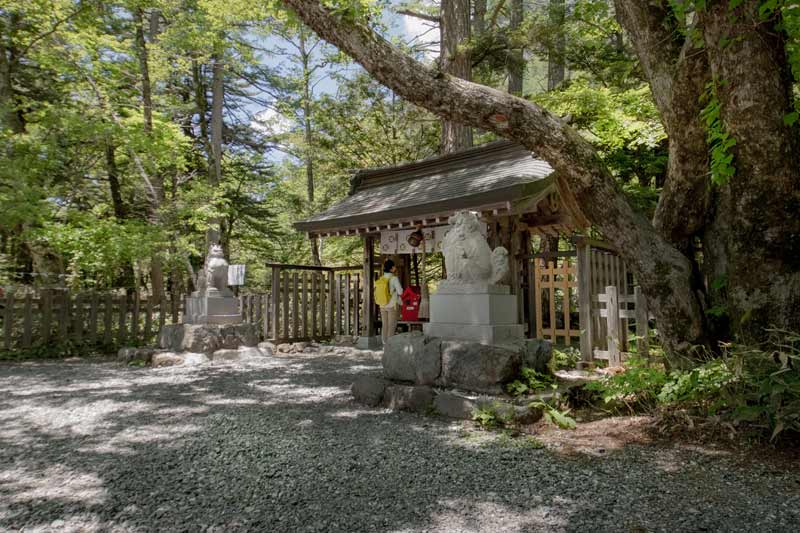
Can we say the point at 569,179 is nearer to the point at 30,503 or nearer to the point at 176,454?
the point at 176,454

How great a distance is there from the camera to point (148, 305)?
10859 millimetres

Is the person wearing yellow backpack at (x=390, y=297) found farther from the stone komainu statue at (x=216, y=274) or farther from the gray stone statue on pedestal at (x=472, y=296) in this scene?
the gray stone statue on pedestal at (x=472, y=296)

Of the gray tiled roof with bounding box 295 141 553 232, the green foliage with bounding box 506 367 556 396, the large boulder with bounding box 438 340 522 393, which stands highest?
the gray tiled roof with bounding box 295 141 553 232

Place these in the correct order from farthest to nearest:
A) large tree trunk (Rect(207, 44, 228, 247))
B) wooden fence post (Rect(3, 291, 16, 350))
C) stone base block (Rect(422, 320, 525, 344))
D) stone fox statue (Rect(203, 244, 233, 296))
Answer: large tree trunk (Rect(207, 44, 228, 247)), stone fox statue (Rect(203, 244, 233, 296)), wooden fence post (Rect(3, 291, 16, 350)), stone base block (Rect(422, 320, 525, 344))

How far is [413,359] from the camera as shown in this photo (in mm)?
5223

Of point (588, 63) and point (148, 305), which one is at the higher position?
point (588, 63)

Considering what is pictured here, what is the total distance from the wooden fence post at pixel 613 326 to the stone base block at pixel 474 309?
6.03ft

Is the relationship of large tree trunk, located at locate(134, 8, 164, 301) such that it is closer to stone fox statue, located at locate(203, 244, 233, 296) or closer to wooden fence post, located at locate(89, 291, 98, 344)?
wooden fence post, located at locate(89, 291, 98, 344)

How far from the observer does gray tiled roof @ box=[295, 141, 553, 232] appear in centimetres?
785

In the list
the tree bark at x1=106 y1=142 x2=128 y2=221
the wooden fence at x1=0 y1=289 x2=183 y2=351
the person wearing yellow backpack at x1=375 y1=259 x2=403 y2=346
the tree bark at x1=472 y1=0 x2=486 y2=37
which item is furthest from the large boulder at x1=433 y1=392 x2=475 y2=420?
the tree bark at x1=106 y1=142 x2=128 y2=221

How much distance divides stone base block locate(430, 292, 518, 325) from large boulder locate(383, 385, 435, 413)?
Result: 0.86m

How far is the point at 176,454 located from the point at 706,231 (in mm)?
5168

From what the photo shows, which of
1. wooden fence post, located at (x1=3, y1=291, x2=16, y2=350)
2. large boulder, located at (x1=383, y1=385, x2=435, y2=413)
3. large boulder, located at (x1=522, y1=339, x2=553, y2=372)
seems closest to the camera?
large boulder, located at (x1=383, y1=385, x2=435, y2=413)

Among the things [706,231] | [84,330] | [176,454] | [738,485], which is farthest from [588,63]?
[84,330]
